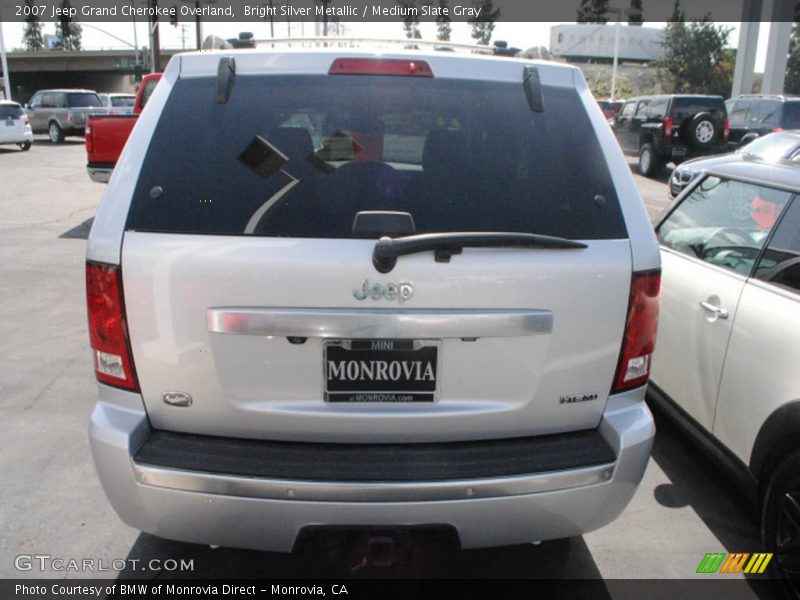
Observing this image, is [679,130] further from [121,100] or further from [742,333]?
[121,100]

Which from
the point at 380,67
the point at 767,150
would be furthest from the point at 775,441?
the point at 767,150

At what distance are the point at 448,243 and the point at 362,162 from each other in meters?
0.51

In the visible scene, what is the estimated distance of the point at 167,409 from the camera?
2.38 metres

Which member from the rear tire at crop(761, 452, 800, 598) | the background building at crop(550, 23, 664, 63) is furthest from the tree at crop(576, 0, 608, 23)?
the rear tire at crop(761, 452, 800, 598)

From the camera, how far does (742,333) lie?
3.26 metres

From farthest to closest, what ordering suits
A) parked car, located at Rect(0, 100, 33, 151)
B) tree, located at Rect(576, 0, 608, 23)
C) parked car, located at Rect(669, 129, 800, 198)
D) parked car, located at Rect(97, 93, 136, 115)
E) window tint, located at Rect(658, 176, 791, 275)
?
tree, located at Rect(576, 0, 608, 23) → parked car, located at Rect(97, 93, 136, 115) → parked car, located at Rect(0, 100, 33, 151) → parked car, located at Rect(669, 129, 800, 198) → window tint, located at Rect(658, 176, 791, 275)

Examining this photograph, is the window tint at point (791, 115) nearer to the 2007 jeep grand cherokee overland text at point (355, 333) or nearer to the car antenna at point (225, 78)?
the 2007 jeep grand cherokee overland text at point (355, 333)

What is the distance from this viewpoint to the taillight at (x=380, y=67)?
262 cm

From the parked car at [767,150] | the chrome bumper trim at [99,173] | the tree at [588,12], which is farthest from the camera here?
the tree at [588,12]

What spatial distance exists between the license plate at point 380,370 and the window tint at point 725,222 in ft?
6.40

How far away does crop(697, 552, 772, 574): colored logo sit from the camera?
10.2 ft

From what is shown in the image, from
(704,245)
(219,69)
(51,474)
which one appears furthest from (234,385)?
(704,245)

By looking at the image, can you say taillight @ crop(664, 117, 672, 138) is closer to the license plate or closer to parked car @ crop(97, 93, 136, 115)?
the license plate

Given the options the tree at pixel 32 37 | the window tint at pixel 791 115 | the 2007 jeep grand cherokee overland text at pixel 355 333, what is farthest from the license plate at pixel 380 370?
the tree at pixel 32 37
